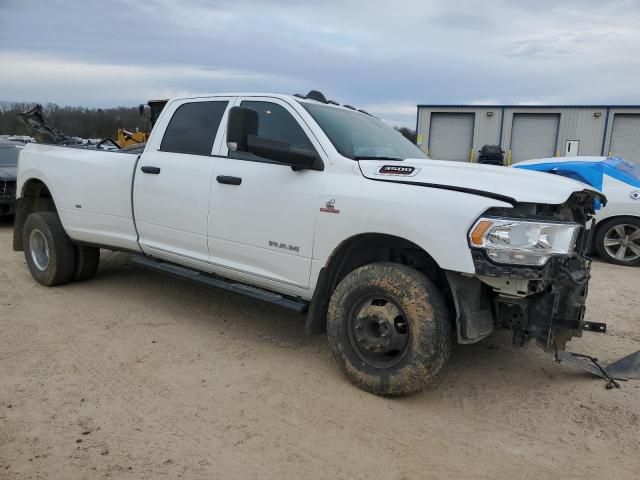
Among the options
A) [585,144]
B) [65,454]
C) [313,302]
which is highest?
[585,144]

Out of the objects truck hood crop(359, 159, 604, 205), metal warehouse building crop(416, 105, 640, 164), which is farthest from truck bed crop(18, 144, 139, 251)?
metal warehouse building crop(416, 105, 640, 164)

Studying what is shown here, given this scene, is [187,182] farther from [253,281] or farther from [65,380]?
[65,380]

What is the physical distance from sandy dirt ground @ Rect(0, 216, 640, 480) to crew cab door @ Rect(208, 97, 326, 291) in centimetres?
76

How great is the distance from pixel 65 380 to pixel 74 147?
3050 millimetres

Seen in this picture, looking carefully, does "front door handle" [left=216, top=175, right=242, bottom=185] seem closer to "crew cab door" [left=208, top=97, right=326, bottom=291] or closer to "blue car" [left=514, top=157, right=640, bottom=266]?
"crew cab door" [left=208, top=97, right=326, bottom=291]

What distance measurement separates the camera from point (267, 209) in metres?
4.06

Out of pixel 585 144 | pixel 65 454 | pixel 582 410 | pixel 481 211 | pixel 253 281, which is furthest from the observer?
pixel 585 144

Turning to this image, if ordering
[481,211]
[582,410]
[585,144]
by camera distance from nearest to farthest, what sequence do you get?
[481,211]
[582,410]
[585,144]

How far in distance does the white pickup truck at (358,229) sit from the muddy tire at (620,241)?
16.2ft

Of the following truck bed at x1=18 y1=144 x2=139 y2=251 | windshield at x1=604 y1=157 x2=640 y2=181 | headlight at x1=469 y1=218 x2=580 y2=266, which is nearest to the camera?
headlight at x1=469 y1=218 x2=580 y2=266

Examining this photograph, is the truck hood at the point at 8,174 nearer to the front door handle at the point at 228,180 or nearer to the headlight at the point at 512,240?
the front door handle at the point at 228,180

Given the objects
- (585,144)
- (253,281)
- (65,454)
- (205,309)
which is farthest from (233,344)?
(585,144)

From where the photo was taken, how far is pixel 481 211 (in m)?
3.14

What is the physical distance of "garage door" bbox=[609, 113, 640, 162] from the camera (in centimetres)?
2955
